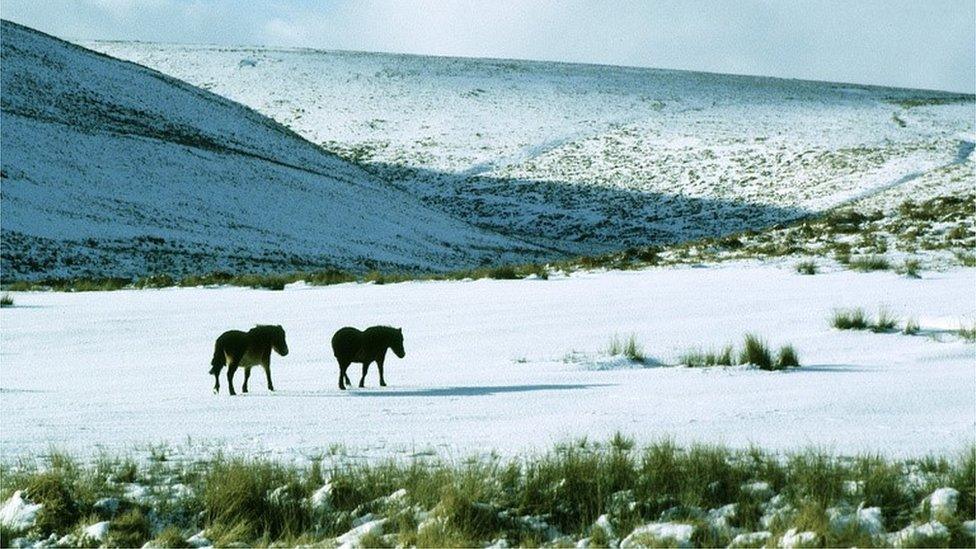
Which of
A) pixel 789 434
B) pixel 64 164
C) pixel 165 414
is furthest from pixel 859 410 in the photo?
pixel 64 164

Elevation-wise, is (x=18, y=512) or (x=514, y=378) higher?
(x=514, y=378)

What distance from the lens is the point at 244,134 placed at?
5784 centimetres

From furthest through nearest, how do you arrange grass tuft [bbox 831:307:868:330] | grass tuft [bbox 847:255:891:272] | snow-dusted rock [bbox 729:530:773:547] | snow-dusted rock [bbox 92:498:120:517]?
grass tuft [bbox 847:255:891:272] → grass tuft [bbox 831:307:868:330] → snow-dusted rock [bbox 92:498:120:517] → snow-dusted rock [bbox 729:530:773:547]

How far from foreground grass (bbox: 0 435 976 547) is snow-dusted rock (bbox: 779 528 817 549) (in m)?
0.02

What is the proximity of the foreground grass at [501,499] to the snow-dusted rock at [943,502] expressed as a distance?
0.01 m

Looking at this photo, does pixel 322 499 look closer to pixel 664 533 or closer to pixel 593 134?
pixel 664 533

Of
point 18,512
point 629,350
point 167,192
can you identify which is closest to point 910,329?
point 629,350

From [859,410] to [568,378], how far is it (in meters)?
2.65

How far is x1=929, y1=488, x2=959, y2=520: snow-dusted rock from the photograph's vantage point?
14.0 feet

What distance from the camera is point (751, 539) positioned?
4.21 metres

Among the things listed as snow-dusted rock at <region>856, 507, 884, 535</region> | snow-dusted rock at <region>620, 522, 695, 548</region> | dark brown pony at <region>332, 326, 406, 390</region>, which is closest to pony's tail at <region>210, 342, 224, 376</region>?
dark brown pony at <region>332, 326, 406, 390</region>

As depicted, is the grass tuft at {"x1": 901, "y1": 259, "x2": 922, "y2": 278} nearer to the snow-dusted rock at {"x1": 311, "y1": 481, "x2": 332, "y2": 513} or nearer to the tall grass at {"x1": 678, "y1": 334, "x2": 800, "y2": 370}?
the tall grass at {"x1": 678, "y1": 334, "x2": 800, "y2": 370}

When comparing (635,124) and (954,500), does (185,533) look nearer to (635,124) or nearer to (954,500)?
(954,500)

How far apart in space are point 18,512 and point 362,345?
3.50 metres
